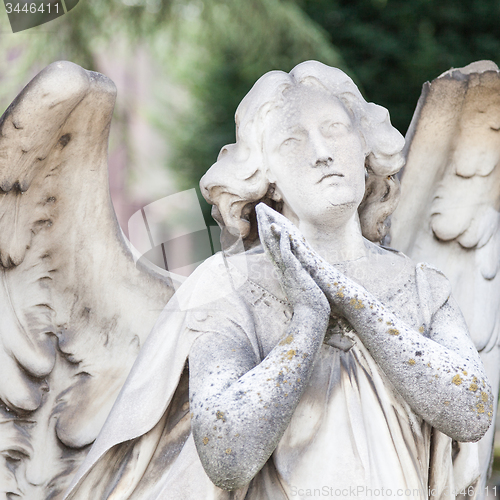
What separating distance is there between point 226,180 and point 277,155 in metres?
0.16

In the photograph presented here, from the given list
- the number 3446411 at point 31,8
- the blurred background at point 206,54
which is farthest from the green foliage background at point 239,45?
the number 3446411 at point 31,8

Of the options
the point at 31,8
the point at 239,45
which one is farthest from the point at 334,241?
the point at 239,45

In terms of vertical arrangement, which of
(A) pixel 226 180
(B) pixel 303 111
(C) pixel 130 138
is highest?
(B) pixel 303 111

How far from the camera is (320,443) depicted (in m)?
2.21

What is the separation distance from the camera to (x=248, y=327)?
7.60 feet

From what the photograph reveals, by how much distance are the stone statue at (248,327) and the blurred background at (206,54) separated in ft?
6.87

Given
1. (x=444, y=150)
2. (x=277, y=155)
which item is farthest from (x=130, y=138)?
(x=277, y=155)

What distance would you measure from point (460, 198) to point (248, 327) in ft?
3.70

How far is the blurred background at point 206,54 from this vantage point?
16.5ft

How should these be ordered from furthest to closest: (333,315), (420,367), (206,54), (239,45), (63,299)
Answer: (206,54) < (239,45) < (63,299) < (333,315) < (420,367)

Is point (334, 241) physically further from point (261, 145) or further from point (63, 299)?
point (63, 299)

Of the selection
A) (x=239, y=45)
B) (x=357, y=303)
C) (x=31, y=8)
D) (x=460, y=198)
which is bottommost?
(x=239, y=45)

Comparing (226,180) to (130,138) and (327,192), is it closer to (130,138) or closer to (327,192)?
(327,192)

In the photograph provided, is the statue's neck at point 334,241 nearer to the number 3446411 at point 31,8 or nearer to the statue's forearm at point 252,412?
the statue's forearm at point 252,412
